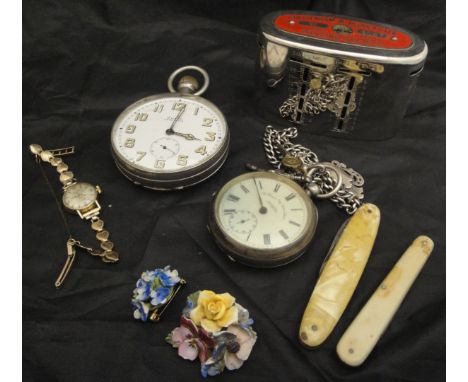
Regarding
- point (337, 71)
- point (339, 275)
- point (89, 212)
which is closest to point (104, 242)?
→ point (89, 212)

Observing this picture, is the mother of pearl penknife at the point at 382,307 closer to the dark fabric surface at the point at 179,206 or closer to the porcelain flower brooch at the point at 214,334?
the dark fabric surface at the point at 179,206

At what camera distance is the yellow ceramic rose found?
4.25ft

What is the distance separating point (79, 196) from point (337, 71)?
104 cm

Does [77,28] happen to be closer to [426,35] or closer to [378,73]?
[378,73]

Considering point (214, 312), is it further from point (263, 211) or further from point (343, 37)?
point (343, 37)

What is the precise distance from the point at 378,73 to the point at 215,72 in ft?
2.57

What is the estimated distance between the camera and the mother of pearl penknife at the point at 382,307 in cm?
133

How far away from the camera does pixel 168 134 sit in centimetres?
179

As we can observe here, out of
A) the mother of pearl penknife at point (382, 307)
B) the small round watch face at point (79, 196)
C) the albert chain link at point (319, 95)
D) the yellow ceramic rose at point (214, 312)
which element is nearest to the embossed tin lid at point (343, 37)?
the albert chain link at point (319, 95)

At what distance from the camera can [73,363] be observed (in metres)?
1.36

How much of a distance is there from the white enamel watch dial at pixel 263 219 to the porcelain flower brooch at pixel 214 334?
20 centimetres

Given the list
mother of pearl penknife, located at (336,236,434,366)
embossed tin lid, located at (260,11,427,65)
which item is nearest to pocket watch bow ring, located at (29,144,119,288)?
mother of pearl penknife, located at (336,236,434,366)

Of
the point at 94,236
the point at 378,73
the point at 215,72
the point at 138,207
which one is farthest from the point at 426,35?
the point at 94,236

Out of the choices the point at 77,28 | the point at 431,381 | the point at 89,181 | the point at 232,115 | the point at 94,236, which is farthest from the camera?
the point at 77,28
